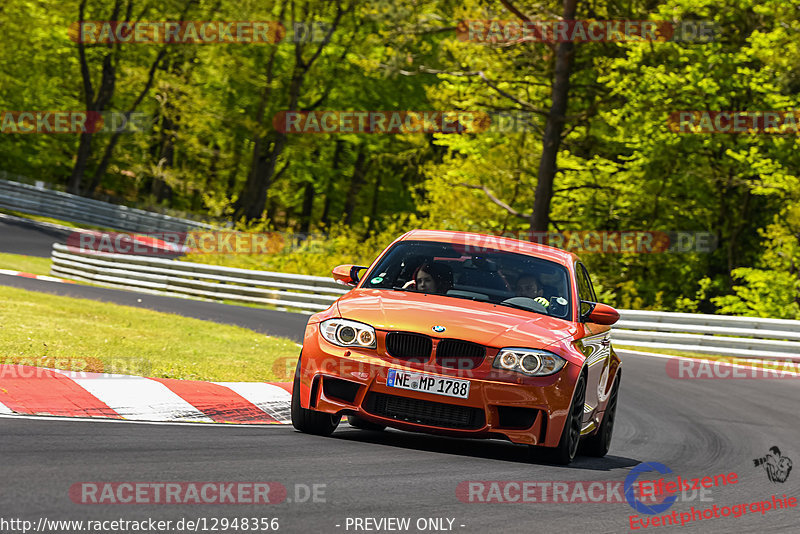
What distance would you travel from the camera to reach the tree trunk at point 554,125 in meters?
26.7

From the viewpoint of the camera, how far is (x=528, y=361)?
6.95 m

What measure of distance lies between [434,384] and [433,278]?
153cm

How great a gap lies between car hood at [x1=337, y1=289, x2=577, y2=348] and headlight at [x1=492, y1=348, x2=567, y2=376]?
0.05m

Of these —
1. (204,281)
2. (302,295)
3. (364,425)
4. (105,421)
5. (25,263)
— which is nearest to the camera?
(105,421)

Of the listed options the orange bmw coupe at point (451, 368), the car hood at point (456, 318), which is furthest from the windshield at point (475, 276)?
the car hood at point (456, 318)

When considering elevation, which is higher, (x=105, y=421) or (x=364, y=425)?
(x=105, y=421)

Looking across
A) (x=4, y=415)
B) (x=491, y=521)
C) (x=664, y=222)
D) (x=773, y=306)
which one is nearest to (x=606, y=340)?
(x=491, y=521)

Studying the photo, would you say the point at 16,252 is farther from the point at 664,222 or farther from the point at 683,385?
the point at 683,385

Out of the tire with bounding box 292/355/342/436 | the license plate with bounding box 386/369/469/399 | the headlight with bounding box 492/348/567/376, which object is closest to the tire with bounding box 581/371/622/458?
the headlight with bounding box 492/348/567/376

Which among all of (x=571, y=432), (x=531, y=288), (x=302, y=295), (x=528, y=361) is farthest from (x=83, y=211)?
(x=528, y=361)

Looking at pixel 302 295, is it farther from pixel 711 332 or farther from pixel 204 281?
pixel 711 332

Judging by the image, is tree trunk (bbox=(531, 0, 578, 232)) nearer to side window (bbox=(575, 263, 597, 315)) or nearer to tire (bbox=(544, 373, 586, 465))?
side window (bbox=(575, 263, 597, 315))

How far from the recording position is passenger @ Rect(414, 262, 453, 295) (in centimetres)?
820

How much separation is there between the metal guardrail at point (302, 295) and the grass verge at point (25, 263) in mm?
881
